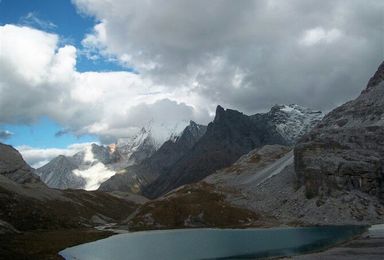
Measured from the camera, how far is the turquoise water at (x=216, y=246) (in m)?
99.4

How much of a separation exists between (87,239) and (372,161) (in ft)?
372

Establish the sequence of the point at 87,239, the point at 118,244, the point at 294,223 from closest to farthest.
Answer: the point at 118,244 → the point at 87,239 → the point at 294,223

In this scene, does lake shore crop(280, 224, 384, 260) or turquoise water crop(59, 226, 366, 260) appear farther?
turquoise water crop(59, 226, 366, 260)

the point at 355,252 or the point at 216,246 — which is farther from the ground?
the point at 216,246

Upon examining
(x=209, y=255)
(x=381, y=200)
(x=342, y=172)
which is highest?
(x=342, y=172)

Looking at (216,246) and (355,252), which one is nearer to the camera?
(355,252)

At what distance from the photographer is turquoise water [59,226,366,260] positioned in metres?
99.4

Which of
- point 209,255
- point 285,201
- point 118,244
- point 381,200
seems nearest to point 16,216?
point 118,244

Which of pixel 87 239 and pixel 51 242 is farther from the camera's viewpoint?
pixel 87 239

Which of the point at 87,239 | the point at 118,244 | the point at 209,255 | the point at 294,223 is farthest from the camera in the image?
the point at 294,223

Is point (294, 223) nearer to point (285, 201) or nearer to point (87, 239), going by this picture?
point (285, 201)

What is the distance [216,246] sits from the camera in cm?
11394

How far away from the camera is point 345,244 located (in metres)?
102

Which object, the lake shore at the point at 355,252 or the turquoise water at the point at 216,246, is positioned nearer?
the lake shore at the point at 355,252
